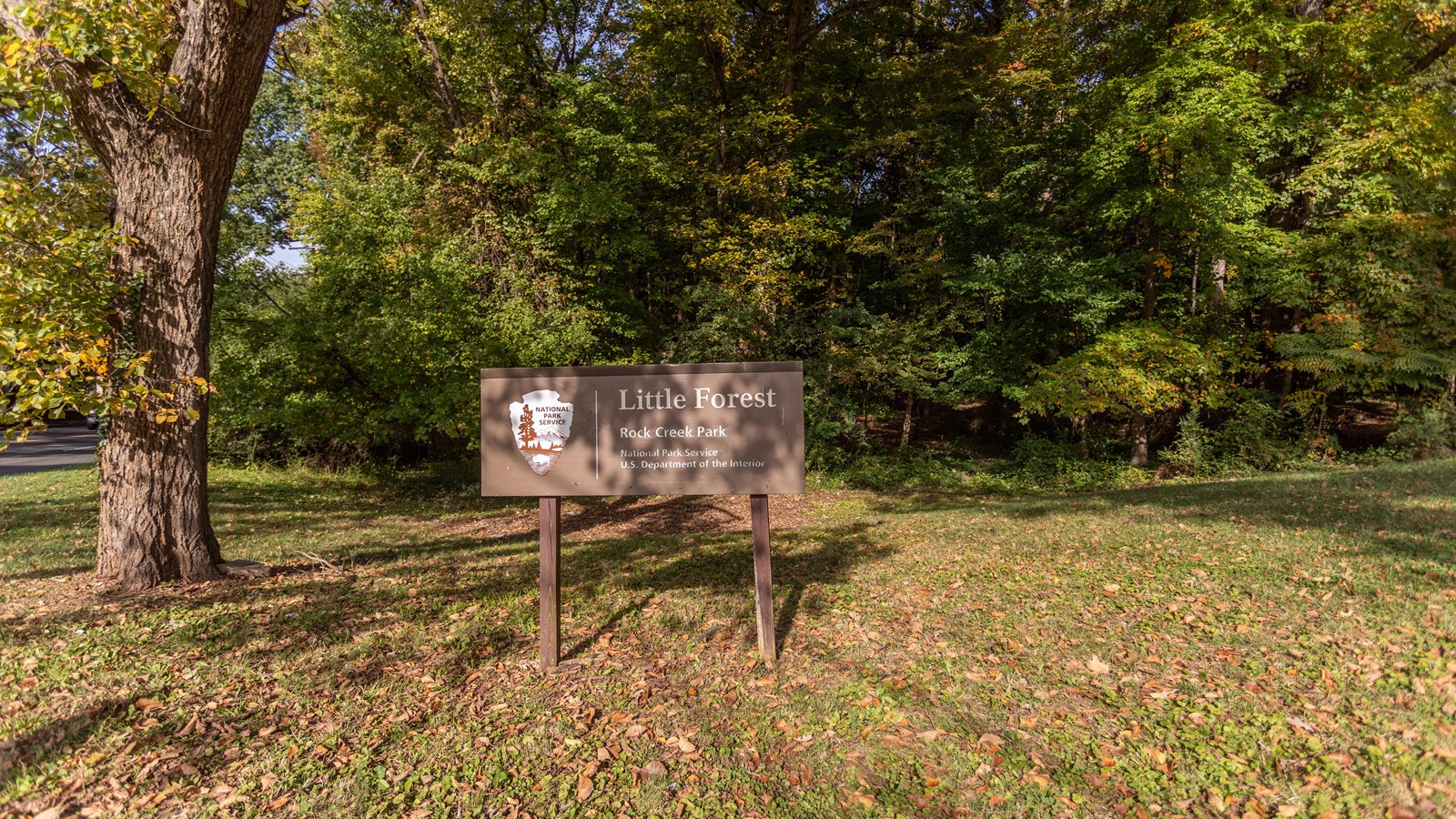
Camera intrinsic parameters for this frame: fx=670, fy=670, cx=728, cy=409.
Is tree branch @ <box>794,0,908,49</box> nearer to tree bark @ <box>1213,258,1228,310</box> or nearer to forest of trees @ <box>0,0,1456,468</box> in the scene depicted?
forest of trees @ <box>0,0,1456,468</box>

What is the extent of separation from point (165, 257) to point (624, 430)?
13.6 feet

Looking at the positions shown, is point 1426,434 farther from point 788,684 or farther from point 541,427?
point 541,427

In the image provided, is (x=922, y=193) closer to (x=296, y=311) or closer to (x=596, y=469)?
(x=296, y=311)

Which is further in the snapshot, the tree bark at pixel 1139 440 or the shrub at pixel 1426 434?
the tree bark at pixel 1139 440

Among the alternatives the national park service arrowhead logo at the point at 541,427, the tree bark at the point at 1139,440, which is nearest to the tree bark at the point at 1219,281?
the tree bark at the point at 1139,440

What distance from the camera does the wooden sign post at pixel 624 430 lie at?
445 centimetres

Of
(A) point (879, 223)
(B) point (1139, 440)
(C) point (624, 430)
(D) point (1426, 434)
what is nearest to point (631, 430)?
(C) point (624, 430)

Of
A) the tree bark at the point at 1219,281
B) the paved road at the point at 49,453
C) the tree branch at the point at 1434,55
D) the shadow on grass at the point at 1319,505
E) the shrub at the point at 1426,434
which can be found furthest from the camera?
the paved road at the point at 49,453

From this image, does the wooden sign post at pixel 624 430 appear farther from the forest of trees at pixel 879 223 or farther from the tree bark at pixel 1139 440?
the tree bark at pixel 1139 440

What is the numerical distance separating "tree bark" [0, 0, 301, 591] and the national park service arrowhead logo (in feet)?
9.41

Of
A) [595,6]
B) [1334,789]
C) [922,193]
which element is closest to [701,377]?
[1334,789]

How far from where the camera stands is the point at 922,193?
18422 mm

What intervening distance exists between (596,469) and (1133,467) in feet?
49.2

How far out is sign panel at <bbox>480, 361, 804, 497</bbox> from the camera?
4441 mm
